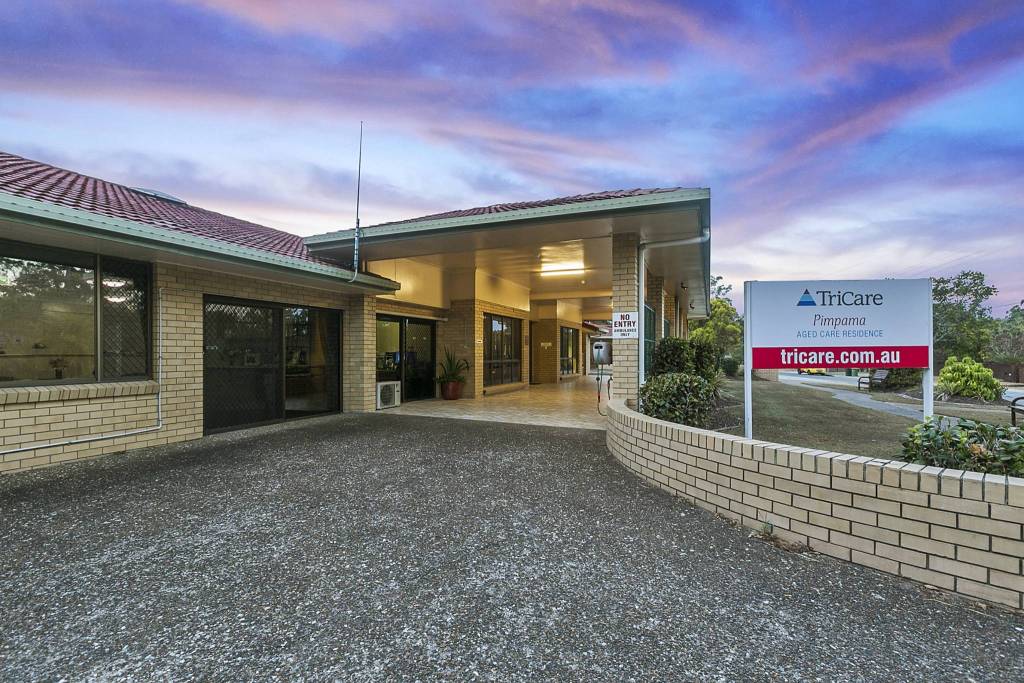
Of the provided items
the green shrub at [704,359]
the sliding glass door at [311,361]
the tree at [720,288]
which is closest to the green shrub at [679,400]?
the green shrub at [704,359]

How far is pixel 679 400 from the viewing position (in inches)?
212

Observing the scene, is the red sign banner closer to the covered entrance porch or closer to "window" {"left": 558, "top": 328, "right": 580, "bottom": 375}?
the covered entrance porch

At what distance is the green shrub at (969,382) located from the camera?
12.4 metres

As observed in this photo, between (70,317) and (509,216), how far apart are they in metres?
5.93

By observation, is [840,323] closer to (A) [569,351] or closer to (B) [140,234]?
(B) [140,234]

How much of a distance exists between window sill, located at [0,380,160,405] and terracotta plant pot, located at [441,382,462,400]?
695 cm

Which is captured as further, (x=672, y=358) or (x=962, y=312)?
(x=962, y=312)

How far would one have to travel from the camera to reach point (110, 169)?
12.5 metres

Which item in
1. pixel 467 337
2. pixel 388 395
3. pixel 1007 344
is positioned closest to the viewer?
pixel 388 395

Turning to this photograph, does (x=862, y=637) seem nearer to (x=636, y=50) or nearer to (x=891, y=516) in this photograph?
(x=891, y=516)

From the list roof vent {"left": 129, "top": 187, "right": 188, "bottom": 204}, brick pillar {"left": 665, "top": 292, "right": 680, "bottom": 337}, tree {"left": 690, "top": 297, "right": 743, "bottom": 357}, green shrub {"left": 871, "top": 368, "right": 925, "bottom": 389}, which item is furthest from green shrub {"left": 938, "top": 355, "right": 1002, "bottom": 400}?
roof vent {"left": 129, "top": 187, "right": 188, "bottom": 204}

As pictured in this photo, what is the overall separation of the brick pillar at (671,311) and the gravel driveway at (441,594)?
10429 mm

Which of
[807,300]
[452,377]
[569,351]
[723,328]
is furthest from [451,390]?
[723,328]

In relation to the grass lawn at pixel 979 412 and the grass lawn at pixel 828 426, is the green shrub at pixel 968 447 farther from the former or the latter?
the grass lawn at pixel 979 412
